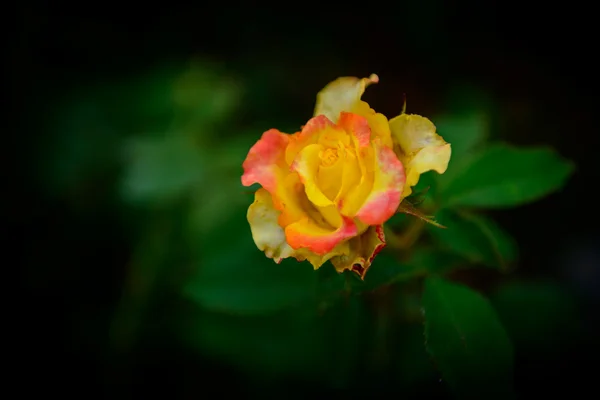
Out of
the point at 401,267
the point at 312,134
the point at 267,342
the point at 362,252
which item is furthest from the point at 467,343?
the point at 267,342

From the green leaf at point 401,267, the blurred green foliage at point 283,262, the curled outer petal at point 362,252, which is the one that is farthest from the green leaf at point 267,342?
the curled outer petal at point 362,252

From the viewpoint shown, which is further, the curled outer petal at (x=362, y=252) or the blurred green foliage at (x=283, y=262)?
the blurred green foliage at (x=283, y=262)

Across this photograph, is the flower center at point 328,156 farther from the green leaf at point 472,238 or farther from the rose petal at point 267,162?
the green leaf at point 472,238

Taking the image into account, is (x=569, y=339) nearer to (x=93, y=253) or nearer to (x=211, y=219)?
(x=211, y=219)

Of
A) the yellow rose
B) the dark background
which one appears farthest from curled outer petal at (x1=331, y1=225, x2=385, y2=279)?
the dark background

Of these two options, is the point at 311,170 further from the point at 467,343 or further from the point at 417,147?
the point at 467,343

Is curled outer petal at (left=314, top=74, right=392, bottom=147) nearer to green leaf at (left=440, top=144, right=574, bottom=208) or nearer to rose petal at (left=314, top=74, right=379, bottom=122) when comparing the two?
rose petal at (left=314, top=74, right=379, bottom=122)

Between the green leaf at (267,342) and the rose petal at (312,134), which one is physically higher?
the rose petal at (312,134)
